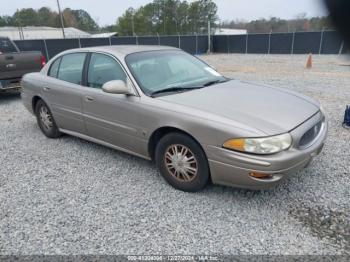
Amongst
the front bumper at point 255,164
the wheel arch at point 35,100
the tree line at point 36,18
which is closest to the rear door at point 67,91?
A: the wheel arch at point 35,100

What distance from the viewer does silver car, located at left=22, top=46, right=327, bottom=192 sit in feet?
8.69

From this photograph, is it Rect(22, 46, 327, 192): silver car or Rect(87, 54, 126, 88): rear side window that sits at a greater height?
Rect(87, 54, 126, 88): rear side window

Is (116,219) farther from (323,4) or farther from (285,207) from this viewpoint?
(323,4)

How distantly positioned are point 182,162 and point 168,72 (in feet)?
4.22

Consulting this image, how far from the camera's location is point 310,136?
9.70 ft

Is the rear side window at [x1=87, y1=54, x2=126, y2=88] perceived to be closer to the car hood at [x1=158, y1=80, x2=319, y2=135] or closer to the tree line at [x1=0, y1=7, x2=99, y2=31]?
the car hood at [x1=158, y1=80, x2=319, y2=135]

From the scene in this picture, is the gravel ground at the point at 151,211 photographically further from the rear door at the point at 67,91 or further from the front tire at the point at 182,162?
the rear door at the point at 67,91

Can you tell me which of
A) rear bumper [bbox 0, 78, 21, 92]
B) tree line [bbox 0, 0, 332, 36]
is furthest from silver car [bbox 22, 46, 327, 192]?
tree line [bbox 0, 0, 332, 36]

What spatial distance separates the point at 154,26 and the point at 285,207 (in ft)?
201

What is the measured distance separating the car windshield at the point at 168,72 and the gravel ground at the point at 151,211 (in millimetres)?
1074

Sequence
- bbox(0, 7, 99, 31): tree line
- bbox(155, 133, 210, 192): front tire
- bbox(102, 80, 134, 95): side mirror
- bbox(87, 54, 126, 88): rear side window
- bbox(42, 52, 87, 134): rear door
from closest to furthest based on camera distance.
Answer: bbox(155, 133, 210, 192): front tire
bbox(102, 80, 134, 95): side mirror
bbox(87, 54, 126, 88): rear side window
bbox(42, 52, 87, 134): rear door
bbox(0, 7, 99, 31): tree line

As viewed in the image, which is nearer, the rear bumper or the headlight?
the headlight

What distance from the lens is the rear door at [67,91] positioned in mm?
4098

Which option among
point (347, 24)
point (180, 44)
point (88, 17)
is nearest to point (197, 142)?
point (347, 24)
